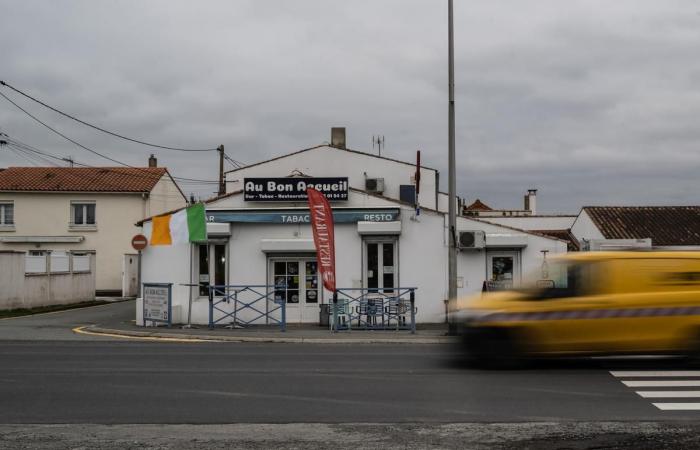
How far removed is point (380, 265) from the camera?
23688mm

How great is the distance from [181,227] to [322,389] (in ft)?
43.2

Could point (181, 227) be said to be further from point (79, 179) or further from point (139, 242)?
point (79, 179)

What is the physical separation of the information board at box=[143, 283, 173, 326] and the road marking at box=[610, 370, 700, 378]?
1322 centimetres

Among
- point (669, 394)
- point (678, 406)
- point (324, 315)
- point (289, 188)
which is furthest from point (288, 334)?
point (678, 406)

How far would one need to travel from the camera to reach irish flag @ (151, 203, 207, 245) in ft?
74.0

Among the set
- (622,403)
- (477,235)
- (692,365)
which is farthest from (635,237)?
(622,403)

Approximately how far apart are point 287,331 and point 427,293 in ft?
15.6

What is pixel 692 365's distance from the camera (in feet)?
42.2

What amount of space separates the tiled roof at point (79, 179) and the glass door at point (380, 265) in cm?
2684

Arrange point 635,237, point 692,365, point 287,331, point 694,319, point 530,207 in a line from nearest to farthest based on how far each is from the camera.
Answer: point 694,319
point 692,365
point 287,331
point 635,237
point 530,207

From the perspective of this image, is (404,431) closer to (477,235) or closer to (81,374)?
(81,374)

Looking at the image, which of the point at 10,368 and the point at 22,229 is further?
the point at 22,229

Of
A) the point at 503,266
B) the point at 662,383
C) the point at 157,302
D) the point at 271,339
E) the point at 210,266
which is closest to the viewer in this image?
the point at 662,383

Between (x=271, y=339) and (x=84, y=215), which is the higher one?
(x=84, y=215)
